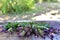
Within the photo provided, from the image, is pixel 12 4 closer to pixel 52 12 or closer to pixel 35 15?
pixel 35 15

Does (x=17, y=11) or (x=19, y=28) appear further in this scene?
(x=17, y=11)

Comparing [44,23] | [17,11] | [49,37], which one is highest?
[17,11]

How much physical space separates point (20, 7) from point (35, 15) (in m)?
0.37

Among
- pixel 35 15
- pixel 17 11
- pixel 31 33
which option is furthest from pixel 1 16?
pixel 31 33

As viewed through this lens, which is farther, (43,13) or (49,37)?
(43,13)

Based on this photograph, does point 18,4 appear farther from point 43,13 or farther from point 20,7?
point 43,13

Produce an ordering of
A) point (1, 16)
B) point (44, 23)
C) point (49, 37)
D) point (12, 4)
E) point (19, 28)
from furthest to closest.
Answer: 1. point (12, 4)
2. point (1, 16)
3. point (44, 23)
4. point (19, 28)
5. point (49, 37)

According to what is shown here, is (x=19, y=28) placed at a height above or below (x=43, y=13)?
below

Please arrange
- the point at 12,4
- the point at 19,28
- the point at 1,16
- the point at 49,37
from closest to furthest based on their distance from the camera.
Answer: the point at 49,37
the point at 19,28
the point at 1,16
the point at 12,4

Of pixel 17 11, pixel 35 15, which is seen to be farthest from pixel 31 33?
pixel 17 11

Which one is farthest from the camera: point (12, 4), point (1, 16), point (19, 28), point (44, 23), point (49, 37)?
point (12, 4)

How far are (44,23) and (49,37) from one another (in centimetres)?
35

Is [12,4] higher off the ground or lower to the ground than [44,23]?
higher

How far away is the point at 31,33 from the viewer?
7.04ft
